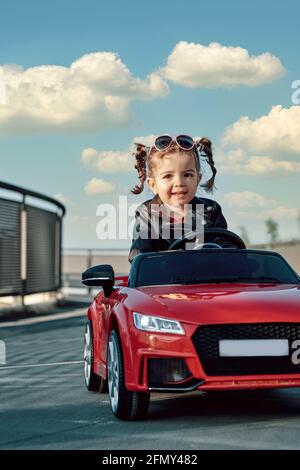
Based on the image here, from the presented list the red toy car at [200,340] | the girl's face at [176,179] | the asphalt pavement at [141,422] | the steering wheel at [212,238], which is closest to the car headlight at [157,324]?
the red toy car at [200,340]

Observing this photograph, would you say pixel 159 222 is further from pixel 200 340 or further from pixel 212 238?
pixel 200 340

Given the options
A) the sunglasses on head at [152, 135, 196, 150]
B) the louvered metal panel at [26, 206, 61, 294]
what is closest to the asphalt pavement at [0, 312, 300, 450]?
the sunglasses on head at [152, 135, 196, 150]

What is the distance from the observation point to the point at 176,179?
33.0ft

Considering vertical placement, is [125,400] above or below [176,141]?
below

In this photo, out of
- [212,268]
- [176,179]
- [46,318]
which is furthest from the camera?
[46,318]

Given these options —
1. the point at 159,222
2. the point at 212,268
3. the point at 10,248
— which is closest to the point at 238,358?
the point at 212,268

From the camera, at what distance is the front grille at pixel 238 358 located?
7094 millimetres

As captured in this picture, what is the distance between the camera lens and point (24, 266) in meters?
26.1

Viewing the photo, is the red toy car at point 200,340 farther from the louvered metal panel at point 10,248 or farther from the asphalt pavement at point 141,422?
the louvered metal panel at point 10,248

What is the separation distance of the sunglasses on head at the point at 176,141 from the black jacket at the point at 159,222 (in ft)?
1.72

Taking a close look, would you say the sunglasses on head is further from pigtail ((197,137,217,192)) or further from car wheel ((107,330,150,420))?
car wheel ((107,330,150,420))

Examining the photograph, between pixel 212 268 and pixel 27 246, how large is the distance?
18.4m

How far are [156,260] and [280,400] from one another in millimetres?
1567

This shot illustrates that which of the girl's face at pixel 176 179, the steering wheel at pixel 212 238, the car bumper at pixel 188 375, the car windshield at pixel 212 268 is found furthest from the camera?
the girl's face at pixel 176 179
